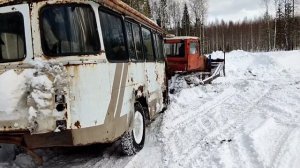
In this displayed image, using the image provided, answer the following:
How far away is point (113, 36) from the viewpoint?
6.20m

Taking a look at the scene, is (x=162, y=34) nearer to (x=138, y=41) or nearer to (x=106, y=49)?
(x=138, y=41)

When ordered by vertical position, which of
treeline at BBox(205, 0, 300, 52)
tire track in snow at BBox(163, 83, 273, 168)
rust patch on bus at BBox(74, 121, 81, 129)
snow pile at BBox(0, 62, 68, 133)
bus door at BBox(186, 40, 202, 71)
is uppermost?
treeline at BBox(205, 0, 300, 52)

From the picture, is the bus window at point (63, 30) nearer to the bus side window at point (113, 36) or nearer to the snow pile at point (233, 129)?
the bus side window at point (113, 36)

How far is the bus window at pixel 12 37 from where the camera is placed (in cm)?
541

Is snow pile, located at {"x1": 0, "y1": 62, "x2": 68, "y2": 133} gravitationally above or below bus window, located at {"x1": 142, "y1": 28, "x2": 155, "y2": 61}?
below

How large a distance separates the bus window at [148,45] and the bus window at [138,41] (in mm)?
442

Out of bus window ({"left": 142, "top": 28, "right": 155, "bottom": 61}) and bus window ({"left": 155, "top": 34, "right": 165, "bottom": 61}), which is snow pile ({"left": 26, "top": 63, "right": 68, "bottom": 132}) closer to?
bus window ({"left": 142, "top": 28, "right": 155, "bottom": 61})

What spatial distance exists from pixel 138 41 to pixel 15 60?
300 cm

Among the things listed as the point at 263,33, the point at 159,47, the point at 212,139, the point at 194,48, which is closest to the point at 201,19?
the point at 263,33

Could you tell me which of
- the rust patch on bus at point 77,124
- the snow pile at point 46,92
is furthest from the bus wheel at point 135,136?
the snow pile at point 46,92

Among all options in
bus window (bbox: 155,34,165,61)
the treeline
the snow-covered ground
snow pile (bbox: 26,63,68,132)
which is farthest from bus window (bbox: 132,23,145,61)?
the treeline

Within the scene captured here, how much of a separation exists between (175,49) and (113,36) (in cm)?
1320

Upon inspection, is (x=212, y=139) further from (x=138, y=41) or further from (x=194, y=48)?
(x=194, y=48)

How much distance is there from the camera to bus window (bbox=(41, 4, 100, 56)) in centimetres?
530
